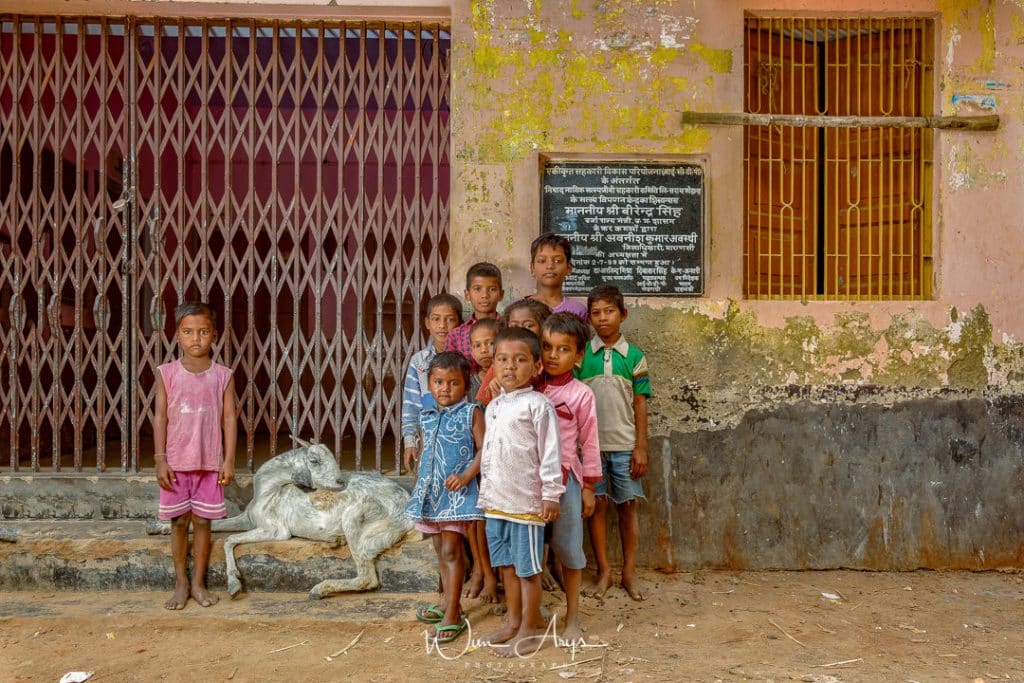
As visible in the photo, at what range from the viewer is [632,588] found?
4.14 metres

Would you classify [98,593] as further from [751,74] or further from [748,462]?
[751,74]

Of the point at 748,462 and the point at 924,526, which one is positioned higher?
the point at 748,462

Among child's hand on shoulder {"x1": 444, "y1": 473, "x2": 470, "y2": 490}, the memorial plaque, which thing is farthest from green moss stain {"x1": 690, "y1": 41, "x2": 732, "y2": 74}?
child's hand on shoulder {"x1": 444, "y1": 473, "x2": 470, "y2": 490}

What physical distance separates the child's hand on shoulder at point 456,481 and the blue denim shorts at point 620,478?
84 centimetres

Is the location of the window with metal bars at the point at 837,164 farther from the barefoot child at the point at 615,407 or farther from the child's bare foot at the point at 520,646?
the child's bare foot at the point at 520,646

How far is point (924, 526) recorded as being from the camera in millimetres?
4590

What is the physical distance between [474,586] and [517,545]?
0.76 metres

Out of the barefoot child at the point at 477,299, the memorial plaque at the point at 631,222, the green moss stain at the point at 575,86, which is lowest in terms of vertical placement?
the barefoot child at the point at 477,299

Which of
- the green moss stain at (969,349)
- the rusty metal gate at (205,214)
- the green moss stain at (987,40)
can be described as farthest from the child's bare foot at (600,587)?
the green moss stain at (987,40)

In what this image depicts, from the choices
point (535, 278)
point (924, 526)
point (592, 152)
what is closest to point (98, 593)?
point (535, 278)

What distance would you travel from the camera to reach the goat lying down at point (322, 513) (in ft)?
13.5

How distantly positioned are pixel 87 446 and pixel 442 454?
4011 mm

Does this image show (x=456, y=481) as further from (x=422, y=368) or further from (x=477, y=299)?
(x=477, y=299)

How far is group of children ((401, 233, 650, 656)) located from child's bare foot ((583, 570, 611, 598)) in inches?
0.6
